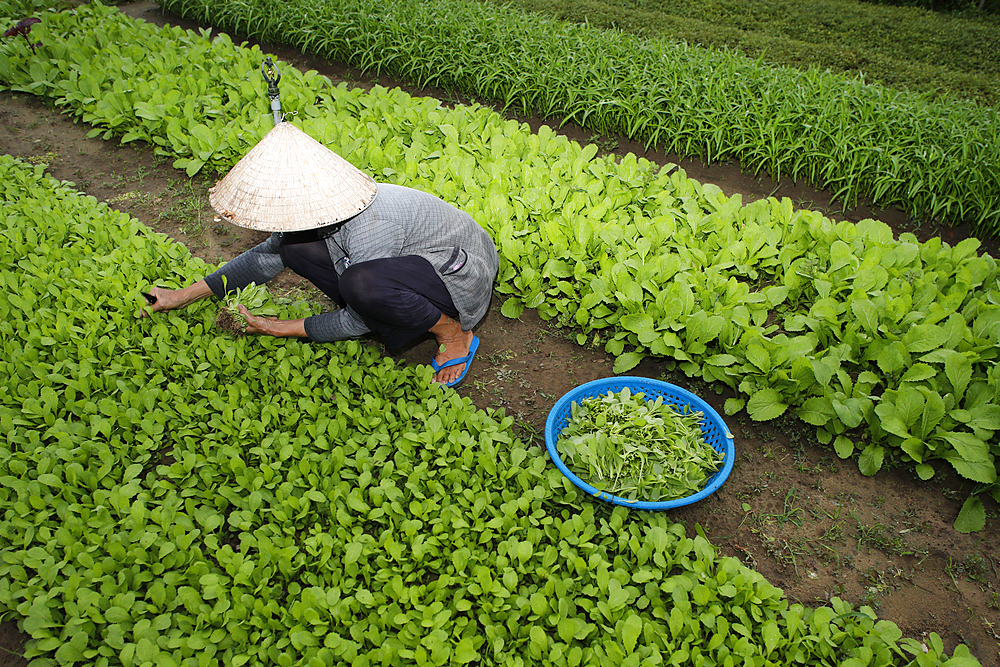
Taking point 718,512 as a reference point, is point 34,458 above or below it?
below

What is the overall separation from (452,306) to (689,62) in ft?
12.3

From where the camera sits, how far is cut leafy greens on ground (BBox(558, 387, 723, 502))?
7.16 feet

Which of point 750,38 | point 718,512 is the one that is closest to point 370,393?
point 718,512

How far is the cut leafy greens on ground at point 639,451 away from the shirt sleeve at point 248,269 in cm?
142

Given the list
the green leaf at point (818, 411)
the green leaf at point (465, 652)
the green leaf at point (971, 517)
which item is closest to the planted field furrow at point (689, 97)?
the green leaf at point (818, 411)

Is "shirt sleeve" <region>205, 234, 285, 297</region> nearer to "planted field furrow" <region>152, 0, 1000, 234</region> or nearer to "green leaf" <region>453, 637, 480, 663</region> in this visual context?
"green leaf" <region>453, 637, 480, 663</region>

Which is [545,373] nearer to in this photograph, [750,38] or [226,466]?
[226,466]

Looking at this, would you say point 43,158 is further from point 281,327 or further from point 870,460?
point 870,460

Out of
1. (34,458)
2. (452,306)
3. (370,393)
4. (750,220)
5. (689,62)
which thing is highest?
(689,62)

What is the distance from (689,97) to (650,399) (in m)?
3.08

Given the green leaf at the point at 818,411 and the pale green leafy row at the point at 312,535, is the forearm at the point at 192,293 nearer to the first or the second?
the pale green leafy row at the point at 312,535

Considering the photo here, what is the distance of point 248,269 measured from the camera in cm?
266

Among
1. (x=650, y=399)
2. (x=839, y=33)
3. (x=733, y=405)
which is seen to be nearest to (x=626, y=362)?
(x=650, y=399)

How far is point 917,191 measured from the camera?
3.92 meters
